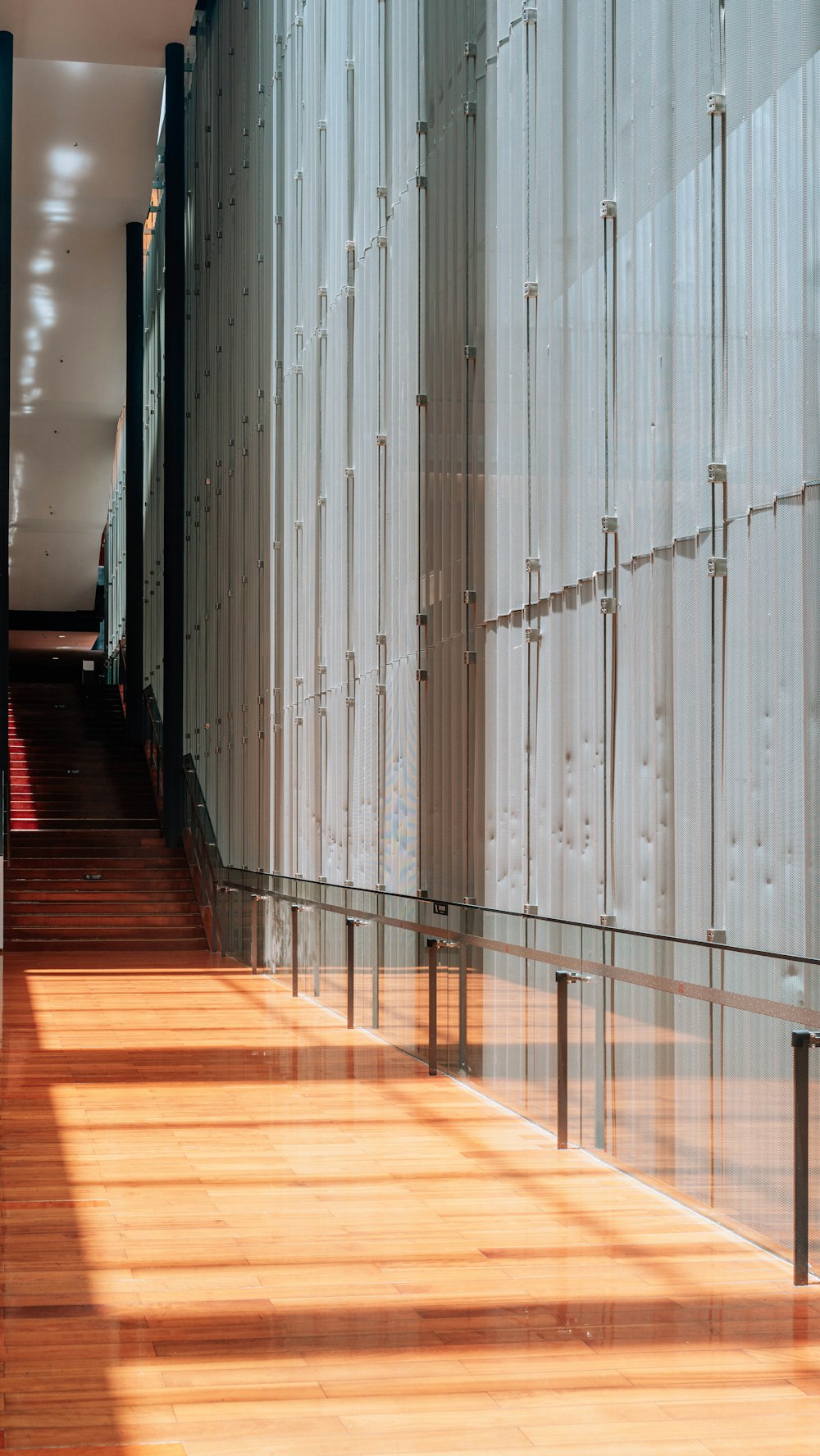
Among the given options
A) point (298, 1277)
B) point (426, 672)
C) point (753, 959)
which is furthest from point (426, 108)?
point (298, 1277)

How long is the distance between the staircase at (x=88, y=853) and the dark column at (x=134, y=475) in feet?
4.89

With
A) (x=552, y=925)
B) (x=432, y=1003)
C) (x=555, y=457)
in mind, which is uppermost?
(x=555, y=457)

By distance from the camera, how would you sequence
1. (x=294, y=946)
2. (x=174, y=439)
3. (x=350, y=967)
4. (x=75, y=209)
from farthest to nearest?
(x=75, y=209) → (x=174, y=439) → (x=294, y=946) → (x=350, y=967)

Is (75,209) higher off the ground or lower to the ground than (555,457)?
higher

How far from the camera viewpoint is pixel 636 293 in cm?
784

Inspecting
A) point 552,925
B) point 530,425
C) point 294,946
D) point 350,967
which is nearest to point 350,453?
point 294,946

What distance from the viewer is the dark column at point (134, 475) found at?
3114cm

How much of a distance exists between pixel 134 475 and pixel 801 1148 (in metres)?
29.4

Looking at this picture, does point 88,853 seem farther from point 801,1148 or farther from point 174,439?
point 801,1148

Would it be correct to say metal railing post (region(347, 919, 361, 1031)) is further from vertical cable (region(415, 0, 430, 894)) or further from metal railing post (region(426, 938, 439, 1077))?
metal railing post (region(426, 938, 439, 1077))

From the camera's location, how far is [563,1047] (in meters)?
7.73

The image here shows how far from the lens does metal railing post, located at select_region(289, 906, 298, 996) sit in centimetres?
1480

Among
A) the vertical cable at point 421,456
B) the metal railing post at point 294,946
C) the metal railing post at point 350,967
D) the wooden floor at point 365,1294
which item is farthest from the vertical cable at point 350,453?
the wooden floor at point 365,1294

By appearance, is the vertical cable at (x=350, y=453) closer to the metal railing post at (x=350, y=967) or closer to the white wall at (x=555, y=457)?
the white wall at (x=555, y=457)
